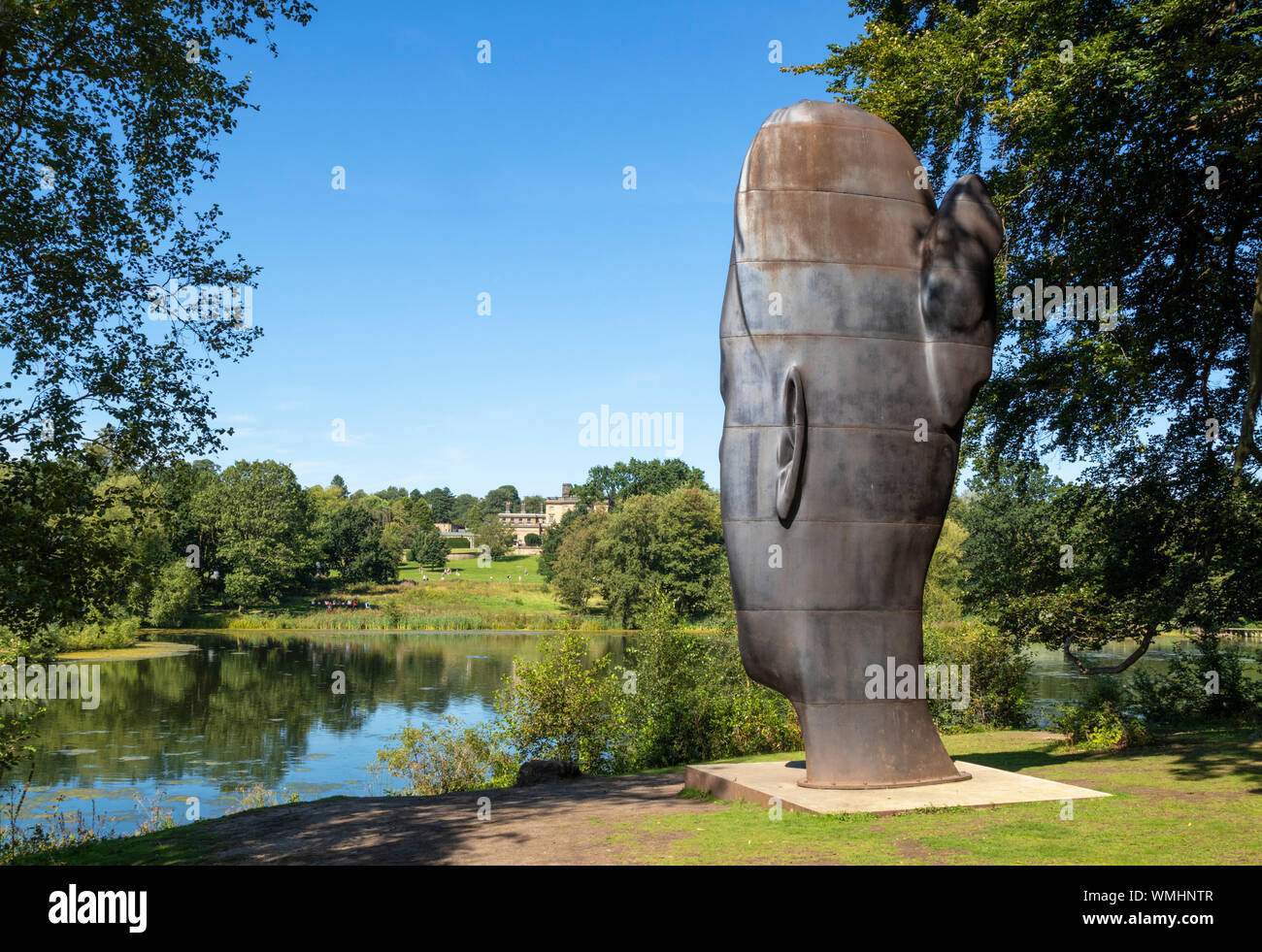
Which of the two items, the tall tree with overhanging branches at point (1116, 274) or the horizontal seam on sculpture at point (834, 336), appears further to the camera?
the tall tree with overhanging branches at point (1116, 274)

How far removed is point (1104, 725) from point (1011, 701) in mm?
7089

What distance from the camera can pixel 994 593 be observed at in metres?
15.3

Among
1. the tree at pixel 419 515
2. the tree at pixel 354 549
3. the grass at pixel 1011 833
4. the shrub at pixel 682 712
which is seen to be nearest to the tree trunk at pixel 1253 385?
the grass at pixel 1011 833

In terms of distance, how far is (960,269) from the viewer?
938cm

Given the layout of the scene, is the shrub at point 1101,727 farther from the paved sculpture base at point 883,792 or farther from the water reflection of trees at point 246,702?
the water reflection of trees at point 246,702

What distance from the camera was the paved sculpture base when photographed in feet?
27.5

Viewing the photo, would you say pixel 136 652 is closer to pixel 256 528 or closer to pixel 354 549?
pixel 256 528

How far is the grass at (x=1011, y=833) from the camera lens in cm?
685

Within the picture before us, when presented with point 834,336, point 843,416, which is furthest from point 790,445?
point 834,336

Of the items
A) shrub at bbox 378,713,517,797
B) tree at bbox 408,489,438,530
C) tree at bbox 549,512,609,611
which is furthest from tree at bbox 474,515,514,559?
shrub at bbox 378,713,517,797

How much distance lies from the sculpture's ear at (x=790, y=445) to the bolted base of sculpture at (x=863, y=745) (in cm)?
191

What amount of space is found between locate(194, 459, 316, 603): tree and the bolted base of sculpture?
5480cm

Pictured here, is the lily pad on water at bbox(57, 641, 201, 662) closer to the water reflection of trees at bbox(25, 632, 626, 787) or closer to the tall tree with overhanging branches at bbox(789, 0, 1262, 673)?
the water reflection of trees at bbox(25, 632, 626, 787)

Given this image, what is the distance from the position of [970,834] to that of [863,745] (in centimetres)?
160
